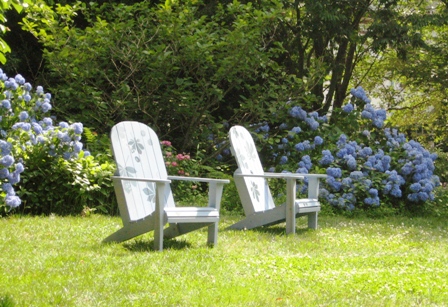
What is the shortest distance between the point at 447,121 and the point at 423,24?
3.81 meters

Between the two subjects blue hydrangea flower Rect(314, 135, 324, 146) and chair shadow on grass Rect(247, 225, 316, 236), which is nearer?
chair shadow on grass Rect(247, 225, 316, 236)

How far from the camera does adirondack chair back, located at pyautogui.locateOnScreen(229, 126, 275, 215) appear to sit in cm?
680

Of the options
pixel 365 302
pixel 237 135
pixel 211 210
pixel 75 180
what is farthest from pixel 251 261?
pixel 75 180

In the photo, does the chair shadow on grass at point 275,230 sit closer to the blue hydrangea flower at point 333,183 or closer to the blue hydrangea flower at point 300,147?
the blue hydrangea flower at point 333,183

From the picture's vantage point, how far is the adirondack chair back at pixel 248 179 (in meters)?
6.80

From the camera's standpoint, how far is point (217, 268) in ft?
15.4

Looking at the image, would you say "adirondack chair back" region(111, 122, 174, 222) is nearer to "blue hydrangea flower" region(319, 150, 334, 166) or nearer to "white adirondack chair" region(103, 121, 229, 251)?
"white adirondack chair" region(103, 121, 229, 251)

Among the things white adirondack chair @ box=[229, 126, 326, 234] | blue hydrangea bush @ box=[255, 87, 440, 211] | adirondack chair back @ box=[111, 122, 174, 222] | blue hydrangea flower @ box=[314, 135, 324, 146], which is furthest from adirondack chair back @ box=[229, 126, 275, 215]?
blue hydrangea flower @ box=[314, 135, 324, 146]

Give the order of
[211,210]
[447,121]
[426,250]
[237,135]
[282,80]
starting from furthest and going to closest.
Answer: [447,121] < [282,80] < [237,135] < [426,250] < [211,210]

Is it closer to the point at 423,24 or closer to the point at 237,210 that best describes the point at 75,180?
the point at 237,210

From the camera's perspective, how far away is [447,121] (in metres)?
13.8

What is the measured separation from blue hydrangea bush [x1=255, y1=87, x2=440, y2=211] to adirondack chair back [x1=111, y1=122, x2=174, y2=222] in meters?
3.56

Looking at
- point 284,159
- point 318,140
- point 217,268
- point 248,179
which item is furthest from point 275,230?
point 318,140

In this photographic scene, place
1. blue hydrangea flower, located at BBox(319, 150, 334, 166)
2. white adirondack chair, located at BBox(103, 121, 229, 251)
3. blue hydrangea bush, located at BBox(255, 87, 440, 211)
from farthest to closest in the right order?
1. blue hydrangea flower, located at BBox(319, 150, 334, 166)
2. blue hydrangea bush, located at BBox(255, 87, 440, 211)
3. white adirondack chair, located at BBox(103, 121, 229, 251)
